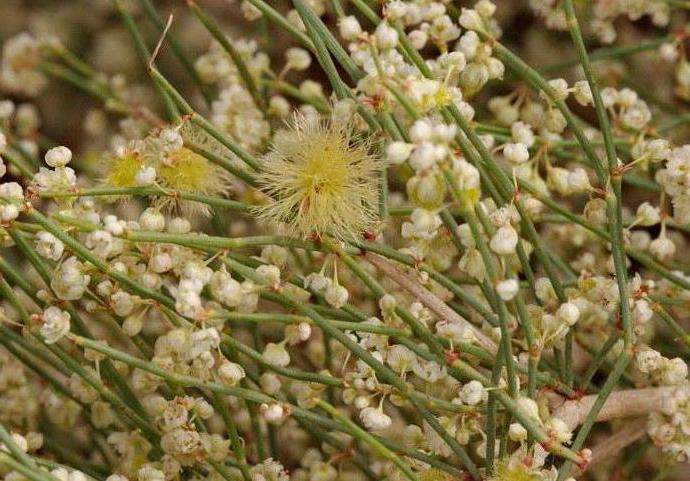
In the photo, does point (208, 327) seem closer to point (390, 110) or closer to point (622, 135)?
point (390, 110)

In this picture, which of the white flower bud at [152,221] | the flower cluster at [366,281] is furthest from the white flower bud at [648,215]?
the white flower bud at [152,221]

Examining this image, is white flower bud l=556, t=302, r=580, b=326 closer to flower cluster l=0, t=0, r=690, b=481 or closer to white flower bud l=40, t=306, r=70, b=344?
flower cluster l=0, t=0, r=690, b=481

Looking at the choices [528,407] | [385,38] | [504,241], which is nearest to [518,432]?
[528,407]

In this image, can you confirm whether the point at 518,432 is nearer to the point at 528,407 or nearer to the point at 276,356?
the point at 528,407

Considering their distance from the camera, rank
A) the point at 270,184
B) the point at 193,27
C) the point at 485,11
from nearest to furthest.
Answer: the point at 270,184, the point at 485,11, the point at 193,27

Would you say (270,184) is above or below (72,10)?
below

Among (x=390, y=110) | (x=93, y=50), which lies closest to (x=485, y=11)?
(x=390, y=110)

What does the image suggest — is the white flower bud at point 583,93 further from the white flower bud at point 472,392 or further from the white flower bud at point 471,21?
Answer: the white flower bud at point 472,392

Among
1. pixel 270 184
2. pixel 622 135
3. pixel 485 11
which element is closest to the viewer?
pixel 270 184

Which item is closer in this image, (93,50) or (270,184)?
(270,184)
